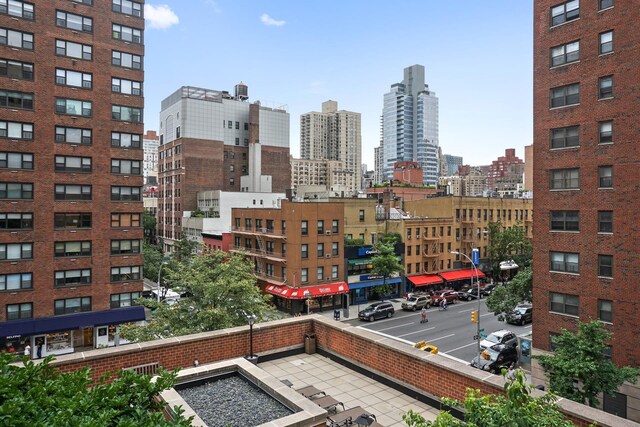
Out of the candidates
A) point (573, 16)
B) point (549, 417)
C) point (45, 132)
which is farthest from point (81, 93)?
point (549, 417)

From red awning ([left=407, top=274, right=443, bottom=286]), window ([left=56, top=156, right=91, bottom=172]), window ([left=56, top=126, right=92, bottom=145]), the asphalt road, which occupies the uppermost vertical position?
window ([left=56, top=126, right=92, bottom=145])

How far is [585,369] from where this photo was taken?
19172mm

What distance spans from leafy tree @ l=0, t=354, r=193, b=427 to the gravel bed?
2563mm

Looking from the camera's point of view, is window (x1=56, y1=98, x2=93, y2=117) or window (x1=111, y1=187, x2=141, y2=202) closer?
window (x1=56, y1=98, x2=93, y2=117)

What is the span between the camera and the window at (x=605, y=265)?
25.4 m

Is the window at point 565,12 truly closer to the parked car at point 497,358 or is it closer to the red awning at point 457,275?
the parked car at point 497,358

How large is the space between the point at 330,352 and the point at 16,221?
35307 mm

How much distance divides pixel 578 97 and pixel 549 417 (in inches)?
1068

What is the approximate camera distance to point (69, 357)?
9938 mm

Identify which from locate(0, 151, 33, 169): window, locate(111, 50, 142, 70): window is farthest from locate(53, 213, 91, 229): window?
locate(111, 50, 142, 70): window

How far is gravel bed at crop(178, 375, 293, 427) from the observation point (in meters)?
7.91

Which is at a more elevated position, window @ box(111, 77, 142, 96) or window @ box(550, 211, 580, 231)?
window @ box(111, 77, 142, 96)

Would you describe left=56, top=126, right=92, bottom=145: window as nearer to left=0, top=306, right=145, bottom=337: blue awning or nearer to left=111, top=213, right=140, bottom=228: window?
left=111, top=213, right=140, bottom=228: window

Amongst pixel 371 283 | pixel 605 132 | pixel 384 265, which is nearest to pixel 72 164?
pixel 384 265
